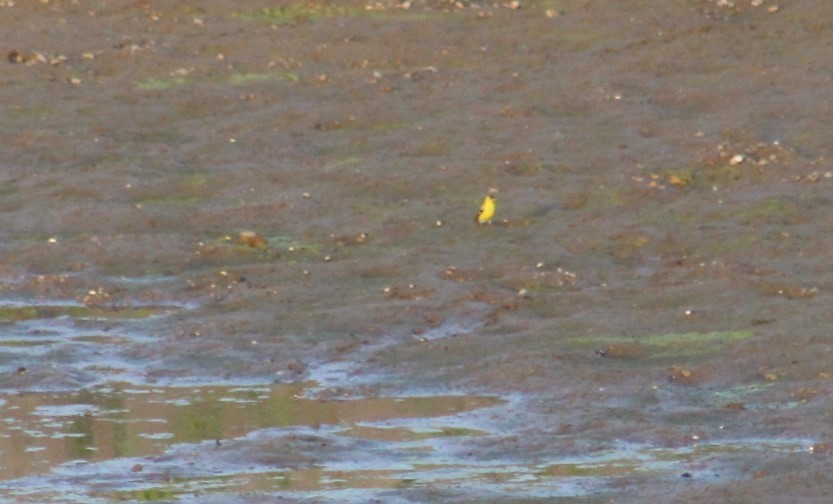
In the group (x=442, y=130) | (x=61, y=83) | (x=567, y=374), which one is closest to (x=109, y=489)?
(x=567, y=374)

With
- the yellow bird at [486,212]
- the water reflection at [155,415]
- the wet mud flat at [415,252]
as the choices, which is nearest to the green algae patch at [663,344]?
the wet mud flat at [415,252]

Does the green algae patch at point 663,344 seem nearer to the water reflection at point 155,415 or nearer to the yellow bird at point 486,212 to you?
the water reflection at point 155,415

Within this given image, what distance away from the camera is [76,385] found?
7.88m

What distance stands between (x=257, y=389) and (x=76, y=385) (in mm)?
808

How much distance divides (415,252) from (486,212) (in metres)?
0.74

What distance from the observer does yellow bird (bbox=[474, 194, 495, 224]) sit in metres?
10.5

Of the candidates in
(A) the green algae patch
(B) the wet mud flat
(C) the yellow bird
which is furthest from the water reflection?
(C) the yellow bird

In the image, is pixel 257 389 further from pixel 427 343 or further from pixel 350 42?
pixel 350 42

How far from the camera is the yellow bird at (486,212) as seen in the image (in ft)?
34.6

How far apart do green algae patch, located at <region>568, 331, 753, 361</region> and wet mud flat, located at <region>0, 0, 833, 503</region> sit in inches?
0.7

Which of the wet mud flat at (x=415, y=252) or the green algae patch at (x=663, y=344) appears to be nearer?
the wet mud flat at (x=415, y=252)

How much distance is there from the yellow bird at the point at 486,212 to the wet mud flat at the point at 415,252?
87 millimetres

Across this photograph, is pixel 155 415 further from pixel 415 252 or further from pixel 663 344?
pixel 415 252

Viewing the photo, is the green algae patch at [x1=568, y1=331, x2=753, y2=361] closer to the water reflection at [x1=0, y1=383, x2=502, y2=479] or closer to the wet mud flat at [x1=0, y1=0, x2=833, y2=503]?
the wet mud flat at [x1=0, y1=0, x2=833, y2=503]
